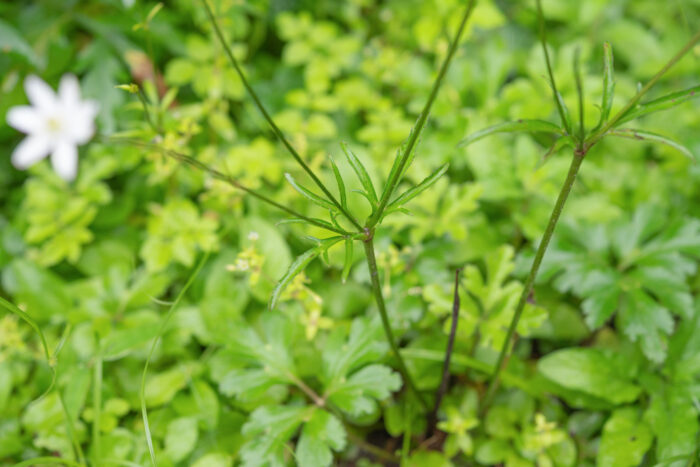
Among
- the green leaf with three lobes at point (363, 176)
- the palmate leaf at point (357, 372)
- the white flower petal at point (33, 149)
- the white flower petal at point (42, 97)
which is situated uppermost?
the green leaf with three lobes at point (363, 176)

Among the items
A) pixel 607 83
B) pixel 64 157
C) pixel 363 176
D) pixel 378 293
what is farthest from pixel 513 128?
pixel 64 157

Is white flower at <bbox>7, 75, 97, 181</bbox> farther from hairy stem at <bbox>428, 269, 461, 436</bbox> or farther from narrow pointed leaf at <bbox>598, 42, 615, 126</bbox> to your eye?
narrow pointed leaf at <bbox>598, 42, 615, 126</bbox>

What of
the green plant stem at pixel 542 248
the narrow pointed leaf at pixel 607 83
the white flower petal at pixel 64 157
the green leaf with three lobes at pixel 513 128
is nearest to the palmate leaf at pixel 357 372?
the green plant stem at pixel 542 248

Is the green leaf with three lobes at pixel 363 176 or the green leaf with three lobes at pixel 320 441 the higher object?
the green leaf with three lobes at pixel 363 176

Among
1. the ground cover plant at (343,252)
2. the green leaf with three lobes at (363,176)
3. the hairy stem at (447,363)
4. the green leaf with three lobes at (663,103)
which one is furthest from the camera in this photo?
the ground cover plant at (343,252)

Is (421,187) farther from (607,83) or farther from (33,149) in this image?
(33,149)

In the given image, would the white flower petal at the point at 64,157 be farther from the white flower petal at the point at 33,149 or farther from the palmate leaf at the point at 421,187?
the palmate leaf at the point at 421,187

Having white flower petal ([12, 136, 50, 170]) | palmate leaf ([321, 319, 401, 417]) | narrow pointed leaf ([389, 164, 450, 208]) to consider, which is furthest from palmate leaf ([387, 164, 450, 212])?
white flower petal ([12, 136, 50, 170])
